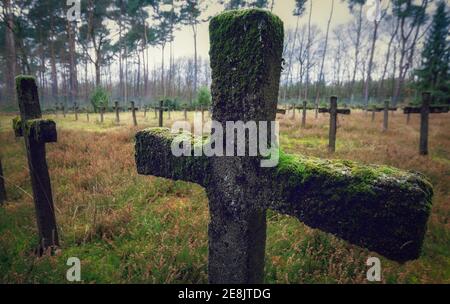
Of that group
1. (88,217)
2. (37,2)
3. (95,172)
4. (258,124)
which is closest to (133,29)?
(37,2)

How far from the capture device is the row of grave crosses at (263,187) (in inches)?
57.1

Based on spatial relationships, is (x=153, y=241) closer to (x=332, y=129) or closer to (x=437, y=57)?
(x=332, y=129)

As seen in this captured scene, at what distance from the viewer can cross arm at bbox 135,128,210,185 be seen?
2.15 m

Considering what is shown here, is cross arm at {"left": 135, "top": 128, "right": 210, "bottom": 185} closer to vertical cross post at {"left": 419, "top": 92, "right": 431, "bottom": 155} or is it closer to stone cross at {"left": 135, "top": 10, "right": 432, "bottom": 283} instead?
stone cross at {"left": 135, "top": 10, "right": 432, "bottom": 283}

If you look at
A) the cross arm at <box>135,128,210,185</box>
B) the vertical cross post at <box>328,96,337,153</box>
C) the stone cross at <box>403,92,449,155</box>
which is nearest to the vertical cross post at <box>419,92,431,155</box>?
the stone cross at <box>403,92,449,155</box>

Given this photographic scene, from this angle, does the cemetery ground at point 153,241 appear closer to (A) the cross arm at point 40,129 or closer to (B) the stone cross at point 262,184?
(A) the cross arm at point 40,129

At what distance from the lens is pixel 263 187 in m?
1.90

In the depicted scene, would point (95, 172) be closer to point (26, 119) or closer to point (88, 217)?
point (88, 217)

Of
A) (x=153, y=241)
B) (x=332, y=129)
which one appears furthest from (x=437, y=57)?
(x=153, y=241)

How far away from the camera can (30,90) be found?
3.59m

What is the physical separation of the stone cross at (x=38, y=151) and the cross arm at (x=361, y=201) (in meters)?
3.20

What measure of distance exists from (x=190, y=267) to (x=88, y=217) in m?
2.36

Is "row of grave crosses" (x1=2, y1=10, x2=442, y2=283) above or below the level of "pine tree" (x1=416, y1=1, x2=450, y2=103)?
below

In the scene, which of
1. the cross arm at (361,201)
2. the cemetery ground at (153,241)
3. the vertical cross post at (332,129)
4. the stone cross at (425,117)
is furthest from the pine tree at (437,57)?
the cross arm at (361,201)
